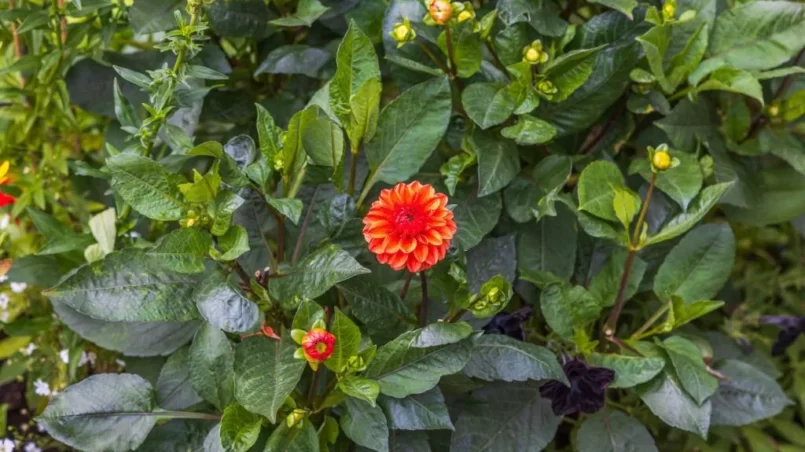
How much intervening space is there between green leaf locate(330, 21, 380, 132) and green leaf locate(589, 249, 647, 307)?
1.21 feet

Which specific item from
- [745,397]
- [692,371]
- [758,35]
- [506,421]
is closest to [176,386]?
[506,421]

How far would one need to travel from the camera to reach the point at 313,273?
692mm

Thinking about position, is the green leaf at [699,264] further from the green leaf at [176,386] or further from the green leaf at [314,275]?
the green leaf at [176,386]

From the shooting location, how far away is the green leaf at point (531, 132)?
81 cm

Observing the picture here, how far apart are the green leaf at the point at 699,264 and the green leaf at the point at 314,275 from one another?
1.48 ft

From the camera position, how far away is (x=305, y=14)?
868mm

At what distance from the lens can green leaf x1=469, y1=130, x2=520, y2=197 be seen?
812 millimetres

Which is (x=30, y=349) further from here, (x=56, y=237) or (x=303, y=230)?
(x=303, y=230)

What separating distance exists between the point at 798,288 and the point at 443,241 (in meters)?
0.92

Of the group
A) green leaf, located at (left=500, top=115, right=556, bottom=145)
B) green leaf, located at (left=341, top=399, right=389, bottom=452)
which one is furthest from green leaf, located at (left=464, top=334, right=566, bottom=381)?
green leaf, located at (left=500, top=115, right=556, bottom=145)

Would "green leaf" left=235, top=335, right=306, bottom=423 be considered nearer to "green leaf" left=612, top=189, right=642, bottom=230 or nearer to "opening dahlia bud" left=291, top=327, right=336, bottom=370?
"opening dahlia bud" left=291, top=327, right=336, bottom=370

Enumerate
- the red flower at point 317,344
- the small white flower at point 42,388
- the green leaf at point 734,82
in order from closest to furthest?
the red flower at point 317,344, the green leaf at point 734,82, the small white flower at point 42,388

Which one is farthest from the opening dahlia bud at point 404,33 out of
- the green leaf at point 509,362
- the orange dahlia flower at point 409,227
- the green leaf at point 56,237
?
the green leaf at point 56,237

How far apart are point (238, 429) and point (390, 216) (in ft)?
0.83
